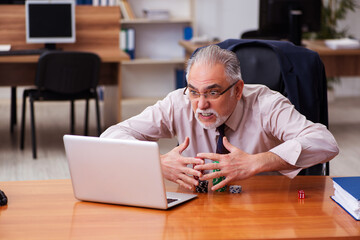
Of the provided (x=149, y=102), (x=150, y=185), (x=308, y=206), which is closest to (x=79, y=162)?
(x=150, y=185)

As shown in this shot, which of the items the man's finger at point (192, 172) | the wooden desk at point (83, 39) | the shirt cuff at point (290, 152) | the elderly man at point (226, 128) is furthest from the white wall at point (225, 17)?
the man's finger at point (192, 172)

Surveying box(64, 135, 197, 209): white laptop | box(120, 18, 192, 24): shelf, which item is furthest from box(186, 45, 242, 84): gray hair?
box(120, 18, 192, 24): shelf

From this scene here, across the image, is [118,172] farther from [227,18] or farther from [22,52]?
[227,18]

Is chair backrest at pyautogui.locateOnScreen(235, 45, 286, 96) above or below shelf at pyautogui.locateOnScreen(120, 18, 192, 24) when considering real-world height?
below

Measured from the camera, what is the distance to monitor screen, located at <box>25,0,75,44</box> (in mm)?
5020

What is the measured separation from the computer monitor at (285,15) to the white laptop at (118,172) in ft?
11.3

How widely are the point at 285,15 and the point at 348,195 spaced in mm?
3527

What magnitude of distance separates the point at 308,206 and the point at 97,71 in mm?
3056

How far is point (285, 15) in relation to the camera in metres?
5.03

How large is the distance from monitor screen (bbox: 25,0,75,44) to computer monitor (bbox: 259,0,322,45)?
160 cm

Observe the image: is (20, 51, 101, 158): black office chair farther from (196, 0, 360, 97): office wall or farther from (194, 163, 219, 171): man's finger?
(194, 163, 219, 171): man's finger

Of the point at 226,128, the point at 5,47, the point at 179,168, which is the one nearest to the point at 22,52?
the point at 5,47

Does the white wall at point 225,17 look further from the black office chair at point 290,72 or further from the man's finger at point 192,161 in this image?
the man's finger at point 192,161

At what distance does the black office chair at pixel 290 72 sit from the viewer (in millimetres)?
2494
